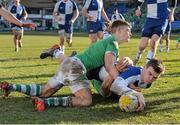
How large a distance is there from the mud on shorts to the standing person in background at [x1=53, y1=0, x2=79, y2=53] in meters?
8.98

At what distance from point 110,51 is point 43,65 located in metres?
6.19

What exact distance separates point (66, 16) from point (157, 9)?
6.24 meters

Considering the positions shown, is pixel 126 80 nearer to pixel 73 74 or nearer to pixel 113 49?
pixel 113 49

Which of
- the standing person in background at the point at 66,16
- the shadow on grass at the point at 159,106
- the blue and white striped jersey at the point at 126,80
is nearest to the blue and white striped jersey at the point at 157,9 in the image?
the shadow on grass at the point at 159,106

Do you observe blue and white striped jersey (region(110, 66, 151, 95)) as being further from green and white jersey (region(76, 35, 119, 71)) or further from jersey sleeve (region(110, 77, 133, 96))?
green and white jersey (region(76, 35, 119, 71))

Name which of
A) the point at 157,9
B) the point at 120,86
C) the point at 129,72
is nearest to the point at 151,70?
the point at 129,72

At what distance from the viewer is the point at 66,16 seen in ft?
53.7

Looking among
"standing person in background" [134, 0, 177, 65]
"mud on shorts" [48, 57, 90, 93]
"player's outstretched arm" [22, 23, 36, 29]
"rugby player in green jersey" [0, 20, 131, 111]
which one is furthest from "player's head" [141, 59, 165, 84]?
"standing person in background" [134, 0, 177, 65]

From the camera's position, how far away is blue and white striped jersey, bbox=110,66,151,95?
21.2 ft

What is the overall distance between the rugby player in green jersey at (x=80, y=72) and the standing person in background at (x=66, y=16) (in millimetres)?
8814

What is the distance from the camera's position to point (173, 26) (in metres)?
52.8

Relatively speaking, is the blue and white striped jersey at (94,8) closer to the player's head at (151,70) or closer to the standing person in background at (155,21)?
the standing person in background at (155,21)

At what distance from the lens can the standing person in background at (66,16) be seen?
52.2 feet

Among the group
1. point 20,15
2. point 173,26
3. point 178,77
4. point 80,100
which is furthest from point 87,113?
point 173,26
